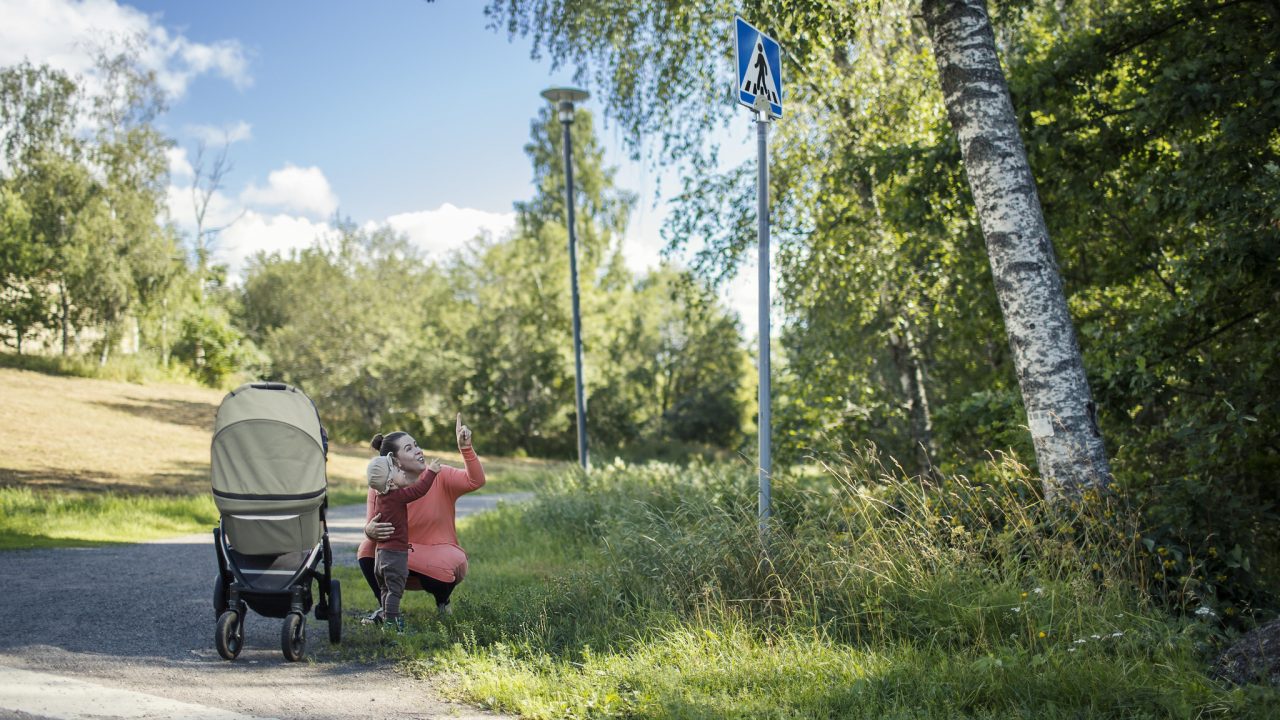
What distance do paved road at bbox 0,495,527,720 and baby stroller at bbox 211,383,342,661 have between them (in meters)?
0.30

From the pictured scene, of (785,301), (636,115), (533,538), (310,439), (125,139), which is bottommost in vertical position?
(533,538)

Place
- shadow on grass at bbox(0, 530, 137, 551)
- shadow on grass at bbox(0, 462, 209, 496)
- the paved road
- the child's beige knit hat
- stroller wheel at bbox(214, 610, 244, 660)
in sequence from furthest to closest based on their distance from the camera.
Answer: shadow on grass at bbox(0, 462, 209, 496) < shadow on grass at bbox(0, 530, 137, 551) < the child's beige knit hat < stroller wheel at bbox(214, 610, 244, 660) < the paved road

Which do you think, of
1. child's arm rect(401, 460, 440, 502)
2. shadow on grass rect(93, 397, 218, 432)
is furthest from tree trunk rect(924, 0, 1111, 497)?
shadow on grass rect(93, 397, 218, 432)

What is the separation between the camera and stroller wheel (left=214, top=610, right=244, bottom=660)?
4832 mm

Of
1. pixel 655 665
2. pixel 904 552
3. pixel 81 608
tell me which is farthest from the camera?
pixel 81 608

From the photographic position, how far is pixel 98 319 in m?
24.0

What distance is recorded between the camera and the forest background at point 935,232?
607cm

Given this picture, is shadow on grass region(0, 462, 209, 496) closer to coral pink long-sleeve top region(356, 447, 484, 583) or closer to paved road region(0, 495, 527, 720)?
paved road region(0, 495, 527, 720)

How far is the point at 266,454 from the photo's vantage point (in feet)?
16.3

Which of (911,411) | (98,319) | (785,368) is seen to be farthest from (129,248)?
(911,411)

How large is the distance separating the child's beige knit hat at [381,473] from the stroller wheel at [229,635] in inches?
40.9

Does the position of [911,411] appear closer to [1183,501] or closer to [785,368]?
[785,368]

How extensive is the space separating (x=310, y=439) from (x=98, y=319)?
905 inches

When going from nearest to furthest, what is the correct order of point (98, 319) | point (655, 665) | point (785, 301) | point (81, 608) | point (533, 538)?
point (655, 665), point (81, 608), point (533, 538), point (785, 301), point (98, 319)
